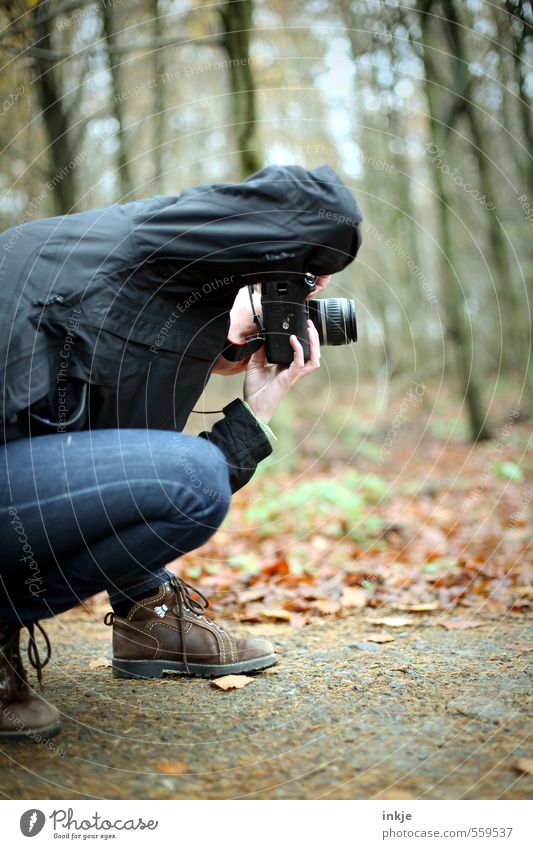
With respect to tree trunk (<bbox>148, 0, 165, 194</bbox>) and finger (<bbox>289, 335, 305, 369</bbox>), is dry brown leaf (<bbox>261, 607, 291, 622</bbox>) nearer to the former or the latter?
finger (<bbox>289, 335, 305, 369</bbox>)

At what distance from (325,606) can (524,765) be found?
5.68 ft

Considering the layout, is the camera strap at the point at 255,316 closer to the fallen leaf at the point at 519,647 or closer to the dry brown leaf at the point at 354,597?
the fallen leaf at the point at 519,647

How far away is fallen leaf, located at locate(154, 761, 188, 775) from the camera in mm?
1736

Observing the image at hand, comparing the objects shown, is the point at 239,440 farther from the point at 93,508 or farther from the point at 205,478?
the point at 93,508

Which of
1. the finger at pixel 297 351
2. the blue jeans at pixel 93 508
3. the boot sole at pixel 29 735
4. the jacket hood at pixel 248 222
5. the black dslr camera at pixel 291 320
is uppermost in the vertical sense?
the jacket hood at pixel 248 222

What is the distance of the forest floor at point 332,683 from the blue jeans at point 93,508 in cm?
42

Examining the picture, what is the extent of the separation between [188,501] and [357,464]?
7.69 m

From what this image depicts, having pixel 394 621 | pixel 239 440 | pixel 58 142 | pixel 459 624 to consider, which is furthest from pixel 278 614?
pixel 58 142

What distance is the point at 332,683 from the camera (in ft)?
7.59

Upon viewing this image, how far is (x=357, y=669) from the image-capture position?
2451 mm

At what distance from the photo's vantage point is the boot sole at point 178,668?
2434 mm

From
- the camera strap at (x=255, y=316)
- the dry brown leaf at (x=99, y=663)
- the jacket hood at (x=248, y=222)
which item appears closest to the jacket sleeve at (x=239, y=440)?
the camera strap at (x=255, y=316)

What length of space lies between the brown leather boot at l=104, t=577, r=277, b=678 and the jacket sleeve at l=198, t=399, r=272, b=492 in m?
0.52

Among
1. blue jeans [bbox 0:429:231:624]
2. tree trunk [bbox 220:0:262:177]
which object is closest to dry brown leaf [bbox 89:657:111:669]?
blue jeans [bbox 0:429:231:624]
